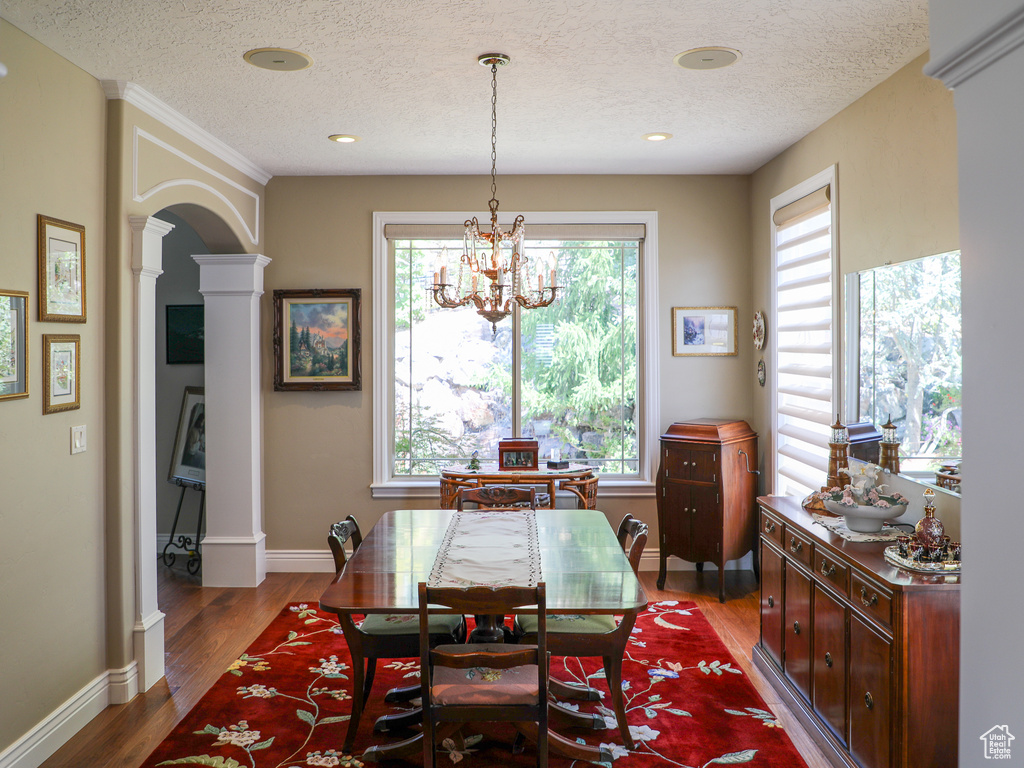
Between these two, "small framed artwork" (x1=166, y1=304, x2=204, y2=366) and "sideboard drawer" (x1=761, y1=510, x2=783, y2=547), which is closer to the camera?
"sideboard drawer" (x1=761, y1=510, x2=783, y2=547)

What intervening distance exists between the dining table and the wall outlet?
1.21m

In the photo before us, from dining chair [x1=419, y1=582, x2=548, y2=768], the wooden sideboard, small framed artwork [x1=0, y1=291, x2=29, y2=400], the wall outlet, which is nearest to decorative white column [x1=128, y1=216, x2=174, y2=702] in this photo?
the wall outlet

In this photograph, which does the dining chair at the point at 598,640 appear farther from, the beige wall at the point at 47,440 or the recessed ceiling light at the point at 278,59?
the recessed ceiling light at the point at 278,59

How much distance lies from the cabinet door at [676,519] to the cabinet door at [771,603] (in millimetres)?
1201

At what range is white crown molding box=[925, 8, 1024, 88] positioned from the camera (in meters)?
1.14

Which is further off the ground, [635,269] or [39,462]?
[635,269]

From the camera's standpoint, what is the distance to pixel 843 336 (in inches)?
143

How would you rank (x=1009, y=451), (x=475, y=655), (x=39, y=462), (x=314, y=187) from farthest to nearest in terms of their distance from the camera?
(x=314, y=187) < (x=39, y=462) < (x=475, y=655) < (x=1009, y=451)

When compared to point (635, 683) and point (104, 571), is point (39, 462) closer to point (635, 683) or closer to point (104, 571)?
A: point (104, 571)

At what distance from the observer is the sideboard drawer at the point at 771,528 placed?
3.31 m

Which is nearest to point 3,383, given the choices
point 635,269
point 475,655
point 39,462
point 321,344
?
point 39,462

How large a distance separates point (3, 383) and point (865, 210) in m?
3.59

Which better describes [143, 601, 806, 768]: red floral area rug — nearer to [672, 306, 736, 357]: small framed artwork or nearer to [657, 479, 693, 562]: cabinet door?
[657, 479, 693, 562]: cabinet door

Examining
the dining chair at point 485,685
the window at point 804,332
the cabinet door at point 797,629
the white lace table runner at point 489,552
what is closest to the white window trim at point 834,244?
the window at point 804,332
